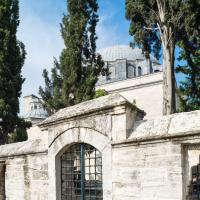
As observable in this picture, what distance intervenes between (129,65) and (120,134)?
4741 centimetres

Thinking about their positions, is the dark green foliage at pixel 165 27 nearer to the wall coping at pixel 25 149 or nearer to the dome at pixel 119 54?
the wall coping at pixel 25 149

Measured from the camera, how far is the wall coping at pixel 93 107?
18.6 ft

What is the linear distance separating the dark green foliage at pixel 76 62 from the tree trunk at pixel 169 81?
13.4 ft

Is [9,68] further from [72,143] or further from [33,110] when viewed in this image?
[33,110]

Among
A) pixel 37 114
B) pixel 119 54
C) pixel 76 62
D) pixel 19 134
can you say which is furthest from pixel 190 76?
pixel 119 54

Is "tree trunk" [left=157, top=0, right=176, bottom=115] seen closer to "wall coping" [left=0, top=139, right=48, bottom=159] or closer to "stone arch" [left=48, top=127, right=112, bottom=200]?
"wall coping" [left=0, top=139, right=48, bottom=159]

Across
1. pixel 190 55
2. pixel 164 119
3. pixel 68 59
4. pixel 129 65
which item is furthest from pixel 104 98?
pixel 129 65

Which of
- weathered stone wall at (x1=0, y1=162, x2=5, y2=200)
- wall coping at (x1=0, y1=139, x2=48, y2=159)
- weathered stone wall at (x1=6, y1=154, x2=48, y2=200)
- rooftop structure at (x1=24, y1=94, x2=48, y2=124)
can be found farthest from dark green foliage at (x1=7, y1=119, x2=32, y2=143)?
rooftop structure at (x1=24, y1=94, x2=48, y2=124)

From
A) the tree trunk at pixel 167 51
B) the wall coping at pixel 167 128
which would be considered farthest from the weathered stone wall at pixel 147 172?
the tree trunk at pixel 167 51

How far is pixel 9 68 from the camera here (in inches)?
661

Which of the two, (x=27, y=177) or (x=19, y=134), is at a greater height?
(x=19, y=134)

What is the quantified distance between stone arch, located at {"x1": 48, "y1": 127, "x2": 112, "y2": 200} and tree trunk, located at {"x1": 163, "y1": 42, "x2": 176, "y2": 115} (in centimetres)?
871

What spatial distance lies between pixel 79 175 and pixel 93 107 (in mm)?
1544

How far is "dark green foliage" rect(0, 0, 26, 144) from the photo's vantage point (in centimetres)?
1634
